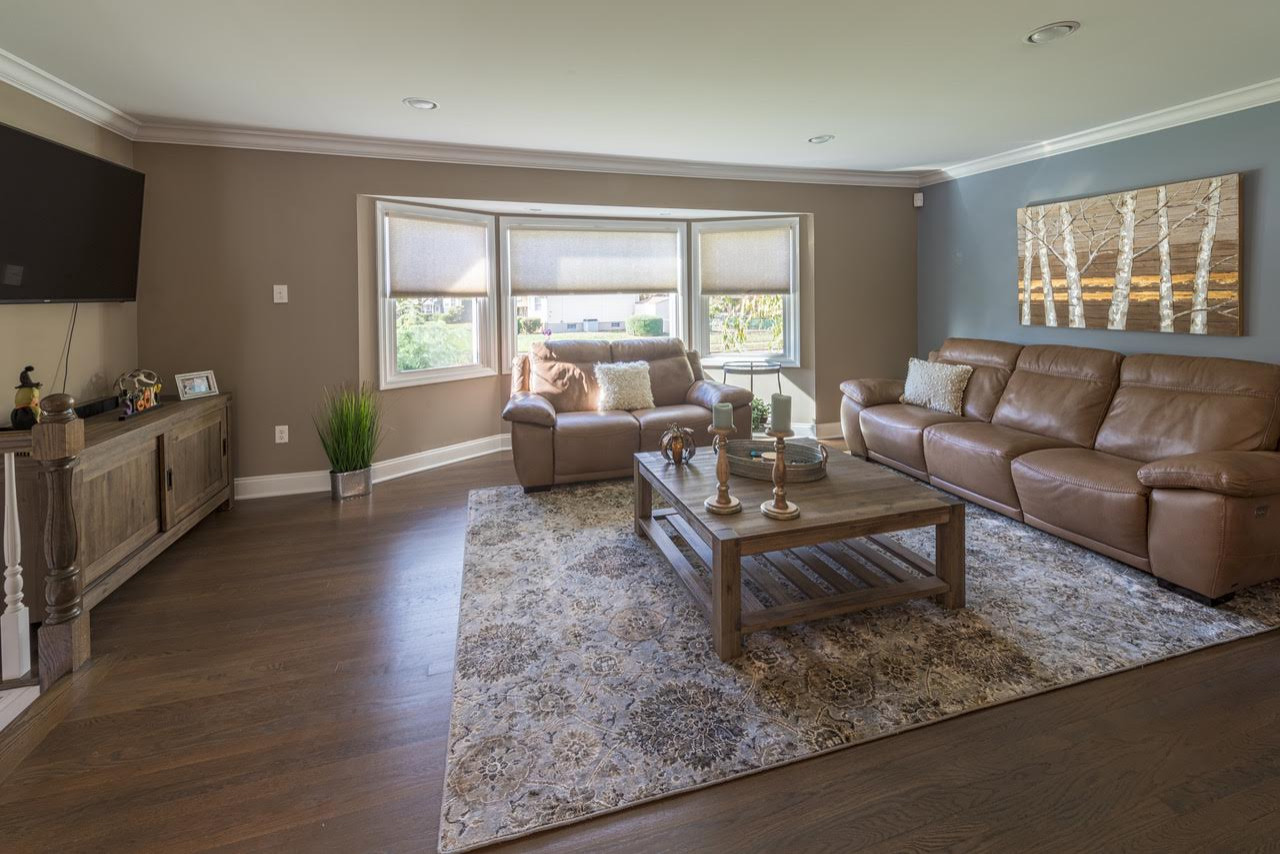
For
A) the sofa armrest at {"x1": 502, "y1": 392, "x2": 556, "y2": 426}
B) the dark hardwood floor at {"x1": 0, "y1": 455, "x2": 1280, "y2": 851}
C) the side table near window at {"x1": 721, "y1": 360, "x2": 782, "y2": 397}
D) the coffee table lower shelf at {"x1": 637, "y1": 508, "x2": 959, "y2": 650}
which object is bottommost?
the dark hardwood floor at {"x1": 0, "y1": 455, "x2": 1280, "y2": 851}

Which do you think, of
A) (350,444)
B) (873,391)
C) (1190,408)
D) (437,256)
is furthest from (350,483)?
(1190,408)

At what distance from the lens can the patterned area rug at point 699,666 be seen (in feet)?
5.57

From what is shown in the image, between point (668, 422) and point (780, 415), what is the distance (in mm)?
2037

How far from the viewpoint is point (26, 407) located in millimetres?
2584

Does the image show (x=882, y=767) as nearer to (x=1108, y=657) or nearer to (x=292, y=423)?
(x=1108, y=657)

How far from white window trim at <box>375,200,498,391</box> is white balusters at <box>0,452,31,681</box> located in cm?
253

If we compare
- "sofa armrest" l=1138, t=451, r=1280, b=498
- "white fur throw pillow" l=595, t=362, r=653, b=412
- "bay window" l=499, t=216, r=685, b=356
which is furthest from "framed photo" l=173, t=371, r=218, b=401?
"sofa armrest" l=1138, t=451, r=1280, b=498

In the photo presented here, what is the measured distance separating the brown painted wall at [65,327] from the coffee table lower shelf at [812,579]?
3052 mm

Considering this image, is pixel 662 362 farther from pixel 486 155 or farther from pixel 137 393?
pixel 137 393

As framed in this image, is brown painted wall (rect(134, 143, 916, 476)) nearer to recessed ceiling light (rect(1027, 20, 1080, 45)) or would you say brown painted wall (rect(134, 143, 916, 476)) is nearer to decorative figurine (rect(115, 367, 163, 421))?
decorative figurine (rect(115, 367, 163, 421))

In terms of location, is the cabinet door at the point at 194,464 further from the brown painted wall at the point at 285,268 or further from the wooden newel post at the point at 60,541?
the wooden newel post at the point at 60,541

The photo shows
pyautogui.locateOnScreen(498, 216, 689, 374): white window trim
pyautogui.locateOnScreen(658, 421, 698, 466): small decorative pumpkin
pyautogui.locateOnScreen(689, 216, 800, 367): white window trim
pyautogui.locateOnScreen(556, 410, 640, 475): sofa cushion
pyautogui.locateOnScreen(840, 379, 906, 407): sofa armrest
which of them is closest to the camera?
pyautogui.locateOnScreen(658, 421, 698, 466): small decorative pumpkin

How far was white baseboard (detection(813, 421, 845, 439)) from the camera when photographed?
5840 millimetres

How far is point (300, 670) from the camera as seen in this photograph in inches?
87.0
